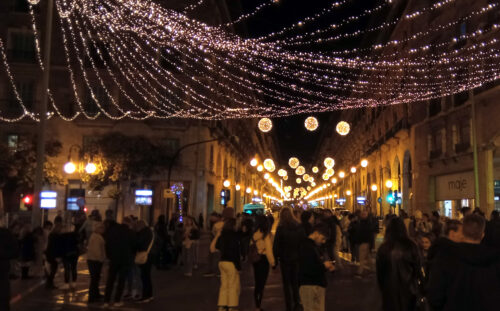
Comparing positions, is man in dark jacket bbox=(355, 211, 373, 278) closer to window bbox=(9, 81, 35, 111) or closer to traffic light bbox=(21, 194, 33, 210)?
traffic light bbox=(21, 194, 33, 210)

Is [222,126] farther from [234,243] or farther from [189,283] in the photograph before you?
[234,243]

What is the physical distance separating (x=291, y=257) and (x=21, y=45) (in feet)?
103

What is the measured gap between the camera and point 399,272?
19.1ft

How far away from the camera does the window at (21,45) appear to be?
114 ft

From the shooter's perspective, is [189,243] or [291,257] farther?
[189,243]

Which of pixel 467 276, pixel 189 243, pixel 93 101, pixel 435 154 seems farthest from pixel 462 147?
pixel 467 276

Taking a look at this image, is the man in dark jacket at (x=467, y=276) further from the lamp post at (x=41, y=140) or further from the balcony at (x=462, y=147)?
the balcony at (x=462, y=147)

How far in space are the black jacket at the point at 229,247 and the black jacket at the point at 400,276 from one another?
3393mm

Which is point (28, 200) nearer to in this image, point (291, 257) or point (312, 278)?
point (291, 257)

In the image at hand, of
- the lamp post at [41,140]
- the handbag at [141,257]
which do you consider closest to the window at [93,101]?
the lamp post at [41,140]

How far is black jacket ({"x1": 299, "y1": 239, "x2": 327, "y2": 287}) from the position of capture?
23.3 feet

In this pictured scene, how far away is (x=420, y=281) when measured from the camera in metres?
5.94

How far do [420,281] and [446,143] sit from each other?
25975mm

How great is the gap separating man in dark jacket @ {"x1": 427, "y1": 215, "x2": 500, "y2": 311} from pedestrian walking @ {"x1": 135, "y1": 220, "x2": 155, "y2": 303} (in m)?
7.23
